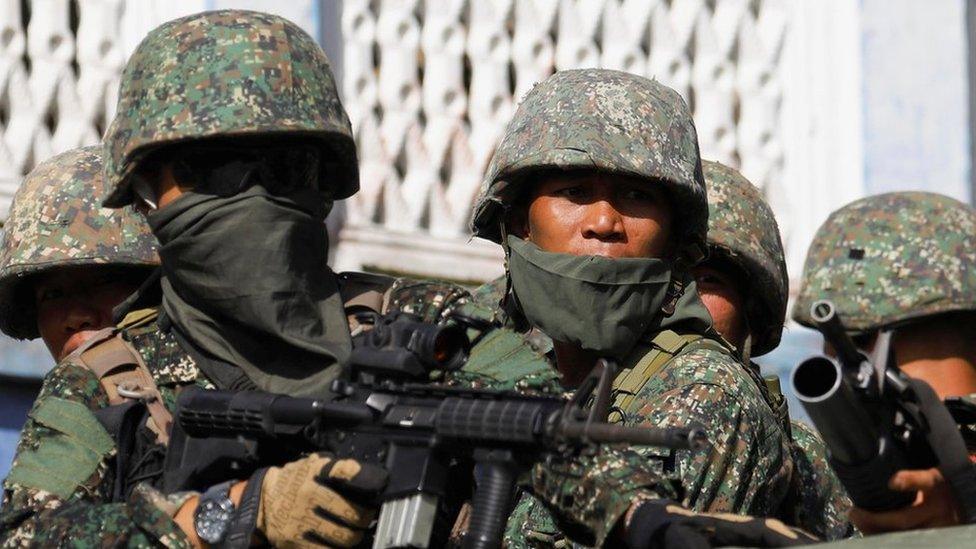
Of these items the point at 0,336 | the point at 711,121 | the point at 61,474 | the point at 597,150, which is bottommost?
the point at 0,336

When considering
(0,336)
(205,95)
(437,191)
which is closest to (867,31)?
(437,191)

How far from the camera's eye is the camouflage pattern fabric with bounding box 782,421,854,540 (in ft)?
19.8

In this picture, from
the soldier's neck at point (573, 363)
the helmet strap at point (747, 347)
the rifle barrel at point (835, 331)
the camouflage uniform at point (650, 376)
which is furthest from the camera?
the helmet strap at point (747, 347)

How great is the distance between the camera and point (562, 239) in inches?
219

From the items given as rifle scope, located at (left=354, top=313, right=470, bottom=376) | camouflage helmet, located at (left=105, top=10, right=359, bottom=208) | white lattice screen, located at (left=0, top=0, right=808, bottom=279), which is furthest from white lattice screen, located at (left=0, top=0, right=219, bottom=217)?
rifle scope, located at (left=354, top=313, right=470, bottom=376)

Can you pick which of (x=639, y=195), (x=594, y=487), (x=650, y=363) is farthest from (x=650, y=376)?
(x=594, y=487)

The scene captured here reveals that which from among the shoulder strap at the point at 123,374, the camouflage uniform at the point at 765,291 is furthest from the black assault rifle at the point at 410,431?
the camouflage uniform at the point at 765,291

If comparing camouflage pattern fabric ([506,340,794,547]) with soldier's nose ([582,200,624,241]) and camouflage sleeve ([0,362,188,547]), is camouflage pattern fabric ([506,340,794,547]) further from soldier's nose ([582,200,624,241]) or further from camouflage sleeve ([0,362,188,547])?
camouflage sleeve ([0,362,188,547])

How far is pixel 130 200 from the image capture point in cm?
538

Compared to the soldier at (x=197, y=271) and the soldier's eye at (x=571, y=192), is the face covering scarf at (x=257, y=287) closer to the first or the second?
the soldier at (x=197, y=271)

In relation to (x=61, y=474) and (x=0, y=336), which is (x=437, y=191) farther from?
(x=61, y=474)

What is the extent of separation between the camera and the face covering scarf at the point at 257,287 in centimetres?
507

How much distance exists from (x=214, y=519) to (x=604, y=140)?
4.66ft

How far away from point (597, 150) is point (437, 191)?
332 centimetres
